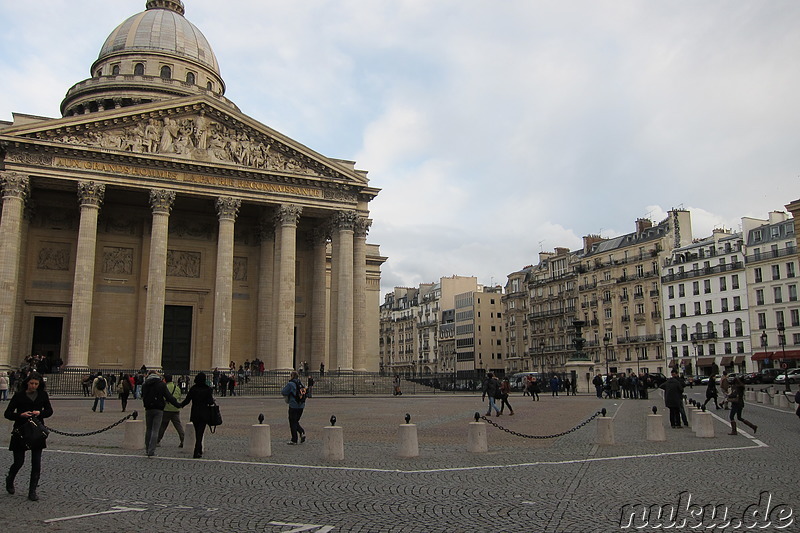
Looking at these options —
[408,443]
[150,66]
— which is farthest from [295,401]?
[150,66]

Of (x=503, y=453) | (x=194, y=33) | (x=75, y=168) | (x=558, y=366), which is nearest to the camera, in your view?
(x=503, y=453)

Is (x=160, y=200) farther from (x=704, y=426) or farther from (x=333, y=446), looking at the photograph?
(x=704, y=426)

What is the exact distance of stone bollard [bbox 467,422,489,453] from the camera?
13.8m

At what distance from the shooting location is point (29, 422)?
8.84 m

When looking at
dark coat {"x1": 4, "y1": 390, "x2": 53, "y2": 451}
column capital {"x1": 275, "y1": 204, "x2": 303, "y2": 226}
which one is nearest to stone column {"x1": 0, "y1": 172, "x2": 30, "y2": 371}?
column capital {"x1": 275, "y1": 204, "x2": 303, "y2": 226}

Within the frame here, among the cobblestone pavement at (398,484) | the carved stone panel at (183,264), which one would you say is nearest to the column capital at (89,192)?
the carved stone panel at (183,264)

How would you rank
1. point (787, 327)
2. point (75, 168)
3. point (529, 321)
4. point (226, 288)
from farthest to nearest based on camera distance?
1. point (529, 321)
2. point (787, 327)
3. point (226, 288)
4. point (75, 168)

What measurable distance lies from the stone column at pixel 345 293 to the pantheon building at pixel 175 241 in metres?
0.07

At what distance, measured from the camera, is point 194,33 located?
7181 cm

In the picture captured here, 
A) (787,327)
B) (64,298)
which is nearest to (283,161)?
(64,298)

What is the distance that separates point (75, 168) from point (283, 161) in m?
12.4

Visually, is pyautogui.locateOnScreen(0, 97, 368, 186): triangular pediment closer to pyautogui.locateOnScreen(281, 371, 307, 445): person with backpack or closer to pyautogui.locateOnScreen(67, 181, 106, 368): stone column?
pyautogui.locateOnScreen(67, 181, 106, 368): stone column

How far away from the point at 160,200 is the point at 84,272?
592 centimetres

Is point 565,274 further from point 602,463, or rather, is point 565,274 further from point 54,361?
point 602,463
